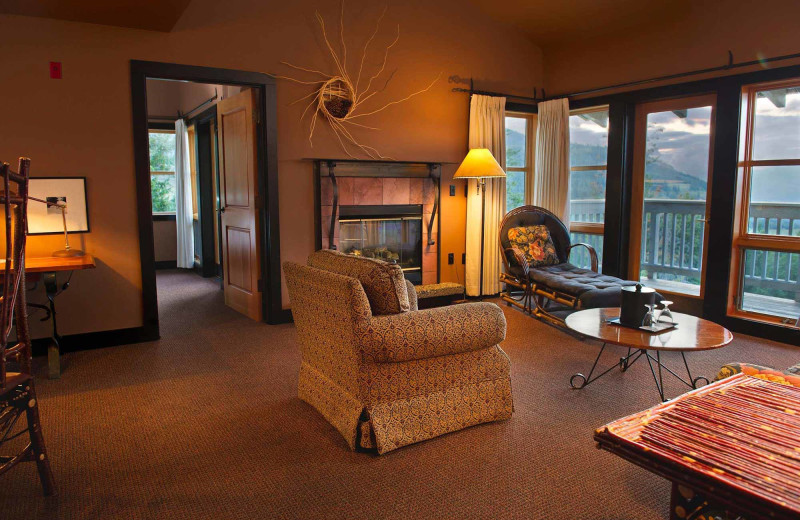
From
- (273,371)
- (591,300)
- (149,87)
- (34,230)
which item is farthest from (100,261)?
(149,87)

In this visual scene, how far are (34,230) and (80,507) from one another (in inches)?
98.7

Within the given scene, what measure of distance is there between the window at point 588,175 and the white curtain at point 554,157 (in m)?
0.16

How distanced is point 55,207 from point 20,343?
212 cm

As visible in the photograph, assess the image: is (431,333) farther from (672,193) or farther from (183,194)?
(183,194)

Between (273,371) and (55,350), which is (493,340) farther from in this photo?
(55,350)

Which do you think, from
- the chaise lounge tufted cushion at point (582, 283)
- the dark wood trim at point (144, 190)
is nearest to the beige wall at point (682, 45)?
the chaise lounge tufted cushion at point (582, 283)

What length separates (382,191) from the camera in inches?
206

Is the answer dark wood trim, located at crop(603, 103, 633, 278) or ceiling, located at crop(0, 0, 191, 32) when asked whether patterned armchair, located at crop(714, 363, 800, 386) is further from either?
ceiling, located at crop(0, 0, 191, 32)

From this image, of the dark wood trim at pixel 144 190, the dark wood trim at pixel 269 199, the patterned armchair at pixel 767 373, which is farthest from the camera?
the dark wood trim at pixel 269 199

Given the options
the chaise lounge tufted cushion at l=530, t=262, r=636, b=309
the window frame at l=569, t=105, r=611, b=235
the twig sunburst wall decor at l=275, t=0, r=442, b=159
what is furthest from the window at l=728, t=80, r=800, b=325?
the twig sunburst wall decor at l=275, t=0, r=442, b=159

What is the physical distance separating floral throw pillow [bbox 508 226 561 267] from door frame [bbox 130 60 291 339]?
7.25 ft

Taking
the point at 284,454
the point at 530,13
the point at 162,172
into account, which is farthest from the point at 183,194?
the point at 284,454

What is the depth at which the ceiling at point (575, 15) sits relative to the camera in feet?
16.2

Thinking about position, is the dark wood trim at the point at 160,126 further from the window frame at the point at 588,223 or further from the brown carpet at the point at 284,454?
the window frame at the point at 588,223
